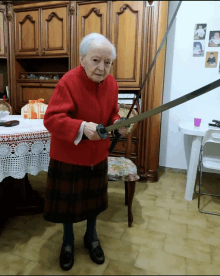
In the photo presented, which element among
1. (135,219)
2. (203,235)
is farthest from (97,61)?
(203,235)

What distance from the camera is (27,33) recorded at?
281cm

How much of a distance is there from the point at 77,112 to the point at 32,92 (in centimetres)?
205

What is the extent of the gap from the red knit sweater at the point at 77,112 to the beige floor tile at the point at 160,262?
64cm

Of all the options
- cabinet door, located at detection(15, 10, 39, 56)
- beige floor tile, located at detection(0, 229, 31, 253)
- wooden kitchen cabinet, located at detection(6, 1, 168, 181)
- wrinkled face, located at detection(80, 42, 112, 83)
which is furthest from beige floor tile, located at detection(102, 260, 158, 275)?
cabinet door, located at detection(15, 10, 39, 56)

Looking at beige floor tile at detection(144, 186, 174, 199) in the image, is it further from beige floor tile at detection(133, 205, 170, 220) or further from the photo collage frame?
the photo collage frame

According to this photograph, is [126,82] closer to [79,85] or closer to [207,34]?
[207,34]

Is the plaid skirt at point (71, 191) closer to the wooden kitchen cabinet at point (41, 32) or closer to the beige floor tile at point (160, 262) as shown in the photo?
the beige floor tile at point (160, 262)

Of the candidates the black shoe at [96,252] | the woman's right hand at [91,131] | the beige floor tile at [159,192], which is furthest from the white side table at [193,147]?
the woman's right hand at [91,131]

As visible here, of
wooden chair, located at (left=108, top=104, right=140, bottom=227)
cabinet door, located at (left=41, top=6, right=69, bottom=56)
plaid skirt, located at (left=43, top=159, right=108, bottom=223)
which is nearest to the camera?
plaid skirt, located at (left=43, top=159, right=108, bottom=223)

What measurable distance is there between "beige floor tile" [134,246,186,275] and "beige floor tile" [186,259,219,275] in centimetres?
3

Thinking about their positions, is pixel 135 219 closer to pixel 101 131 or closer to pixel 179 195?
pixel 179 195

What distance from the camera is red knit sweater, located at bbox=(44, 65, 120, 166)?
101cm

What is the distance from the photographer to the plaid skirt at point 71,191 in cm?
118

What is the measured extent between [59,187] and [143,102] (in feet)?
4.88
